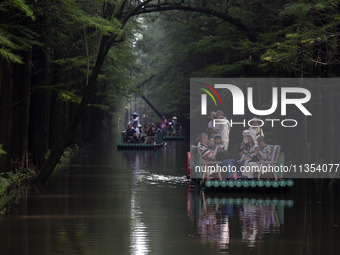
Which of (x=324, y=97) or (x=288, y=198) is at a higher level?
(x=324, y=97)

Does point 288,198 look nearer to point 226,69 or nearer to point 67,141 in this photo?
point 67,141

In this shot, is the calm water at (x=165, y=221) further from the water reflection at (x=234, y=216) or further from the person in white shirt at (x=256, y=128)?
the person in white shirt at (x=256, y=128)

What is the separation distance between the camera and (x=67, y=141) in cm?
2464

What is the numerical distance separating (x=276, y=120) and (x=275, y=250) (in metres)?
25.6

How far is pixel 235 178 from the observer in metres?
22.8

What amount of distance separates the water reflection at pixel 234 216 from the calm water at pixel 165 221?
2 cm

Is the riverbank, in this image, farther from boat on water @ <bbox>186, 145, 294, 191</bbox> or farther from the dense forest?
boat on water @ <bbox>186, 145, 294, 191</bbox>

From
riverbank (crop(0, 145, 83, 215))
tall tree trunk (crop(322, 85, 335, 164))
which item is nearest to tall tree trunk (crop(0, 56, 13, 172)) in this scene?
riverbank (crop(0, 145, 83, 215))

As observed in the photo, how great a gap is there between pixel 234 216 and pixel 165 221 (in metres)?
1.66

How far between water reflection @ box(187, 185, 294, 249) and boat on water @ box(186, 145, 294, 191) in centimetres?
50

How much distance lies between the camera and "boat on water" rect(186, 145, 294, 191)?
22406mm

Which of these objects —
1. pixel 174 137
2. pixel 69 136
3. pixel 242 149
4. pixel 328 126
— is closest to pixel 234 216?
pixel 242 149

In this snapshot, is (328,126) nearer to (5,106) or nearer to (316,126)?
(316,126)

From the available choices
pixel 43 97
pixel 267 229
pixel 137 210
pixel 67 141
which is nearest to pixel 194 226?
pixel 267 229
